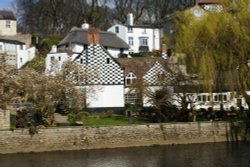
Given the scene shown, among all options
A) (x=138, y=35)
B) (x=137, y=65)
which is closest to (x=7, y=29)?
(x=138, y=35)

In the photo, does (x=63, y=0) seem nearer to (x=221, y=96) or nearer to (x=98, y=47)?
(x=98, y=47)

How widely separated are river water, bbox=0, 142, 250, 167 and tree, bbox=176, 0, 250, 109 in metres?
4.30

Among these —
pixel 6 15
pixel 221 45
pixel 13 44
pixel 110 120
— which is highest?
pixel 6 15

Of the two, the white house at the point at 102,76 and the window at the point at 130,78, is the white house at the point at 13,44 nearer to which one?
the window at the point at 130,78

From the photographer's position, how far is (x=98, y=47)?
37.6 meters

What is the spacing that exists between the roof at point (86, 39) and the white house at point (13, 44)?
836 centimetres

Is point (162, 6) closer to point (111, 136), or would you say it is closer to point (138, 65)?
point (138, 65)

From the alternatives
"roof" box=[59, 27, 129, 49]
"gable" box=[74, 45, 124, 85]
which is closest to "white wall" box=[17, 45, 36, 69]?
"roof" box=[59, 27, 129, 49]

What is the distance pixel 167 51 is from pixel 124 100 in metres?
9.35

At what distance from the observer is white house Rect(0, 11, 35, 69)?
59406mm

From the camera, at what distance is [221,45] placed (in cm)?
2878

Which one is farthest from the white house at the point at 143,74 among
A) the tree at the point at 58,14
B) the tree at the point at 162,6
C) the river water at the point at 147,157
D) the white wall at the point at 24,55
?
the tree at the point at 162,6

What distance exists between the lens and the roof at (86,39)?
5240cm

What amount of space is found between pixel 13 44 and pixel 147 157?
39.8 meters
